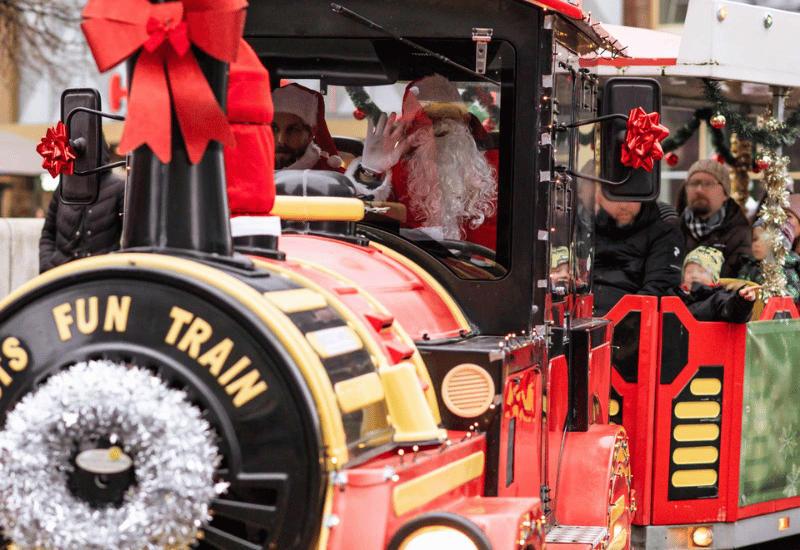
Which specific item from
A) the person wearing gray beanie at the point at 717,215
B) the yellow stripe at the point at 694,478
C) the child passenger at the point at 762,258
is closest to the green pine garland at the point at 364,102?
the yellow stripe at the point at 694,478

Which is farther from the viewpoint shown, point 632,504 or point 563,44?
point 632,504

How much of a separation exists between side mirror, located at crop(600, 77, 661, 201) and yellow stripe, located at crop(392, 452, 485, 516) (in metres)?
0.96

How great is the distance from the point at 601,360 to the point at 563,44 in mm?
1462

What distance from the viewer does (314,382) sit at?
2576 millimetres

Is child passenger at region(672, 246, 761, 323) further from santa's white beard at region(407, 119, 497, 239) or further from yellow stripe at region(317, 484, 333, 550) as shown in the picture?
yellow stripe at region(317, 484, 333, 550)

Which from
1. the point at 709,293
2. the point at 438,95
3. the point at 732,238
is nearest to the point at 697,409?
the point at 709,293

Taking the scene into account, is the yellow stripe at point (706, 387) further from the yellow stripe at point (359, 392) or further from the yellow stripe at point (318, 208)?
the yellow stripe at point (359, 392)

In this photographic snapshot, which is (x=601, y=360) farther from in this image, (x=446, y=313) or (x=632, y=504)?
(x=446, y=313)

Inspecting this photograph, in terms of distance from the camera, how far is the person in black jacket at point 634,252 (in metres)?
6.87

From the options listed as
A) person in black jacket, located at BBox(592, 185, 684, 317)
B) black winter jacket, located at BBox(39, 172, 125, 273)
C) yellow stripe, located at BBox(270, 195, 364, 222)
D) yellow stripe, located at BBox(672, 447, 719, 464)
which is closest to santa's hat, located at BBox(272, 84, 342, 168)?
yellow stripe, located at BBox(270, 195, 364, 222)

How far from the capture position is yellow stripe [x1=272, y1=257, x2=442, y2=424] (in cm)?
323

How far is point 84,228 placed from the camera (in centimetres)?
786

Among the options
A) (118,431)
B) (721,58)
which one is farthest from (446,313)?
(721,58)

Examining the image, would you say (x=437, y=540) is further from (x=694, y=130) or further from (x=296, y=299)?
(x=694, y=130)
